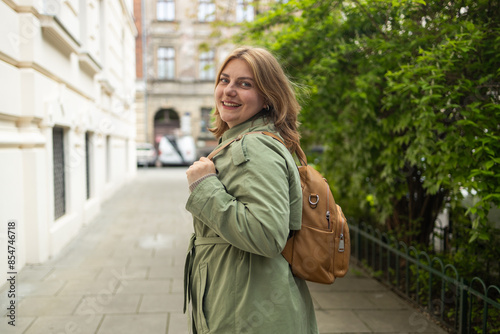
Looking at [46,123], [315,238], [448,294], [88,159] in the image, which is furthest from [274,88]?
[88,159]

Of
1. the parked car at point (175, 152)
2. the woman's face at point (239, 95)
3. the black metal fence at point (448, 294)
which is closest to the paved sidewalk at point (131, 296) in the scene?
the black metal fence at point (448, 294)

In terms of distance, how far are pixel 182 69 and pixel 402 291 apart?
27412mm

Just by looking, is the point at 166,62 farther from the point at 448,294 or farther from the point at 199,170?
the point at 199,170

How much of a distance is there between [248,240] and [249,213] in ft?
0.28

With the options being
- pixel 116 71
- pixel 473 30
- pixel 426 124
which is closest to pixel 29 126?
pixel 426 124

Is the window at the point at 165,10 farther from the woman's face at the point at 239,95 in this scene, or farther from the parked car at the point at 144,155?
the woman's face at the point at 239,95

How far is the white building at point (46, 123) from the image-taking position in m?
4.46

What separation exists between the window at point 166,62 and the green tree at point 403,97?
24.6 meters

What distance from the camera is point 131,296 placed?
4.33 meters

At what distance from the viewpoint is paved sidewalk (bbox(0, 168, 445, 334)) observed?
144 inches

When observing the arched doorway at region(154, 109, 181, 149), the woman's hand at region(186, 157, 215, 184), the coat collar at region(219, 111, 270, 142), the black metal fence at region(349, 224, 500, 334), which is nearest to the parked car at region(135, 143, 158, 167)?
the arched doorway at region(154, 109, 181, 149)

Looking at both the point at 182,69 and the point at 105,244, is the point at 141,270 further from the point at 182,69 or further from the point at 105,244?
the point at 182,69

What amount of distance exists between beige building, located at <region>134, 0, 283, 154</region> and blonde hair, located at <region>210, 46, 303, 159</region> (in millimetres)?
26991

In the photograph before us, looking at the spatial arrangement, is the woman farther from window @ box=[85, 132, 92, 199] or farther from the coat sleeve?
window @ box=[85, 132, 92, 199]
